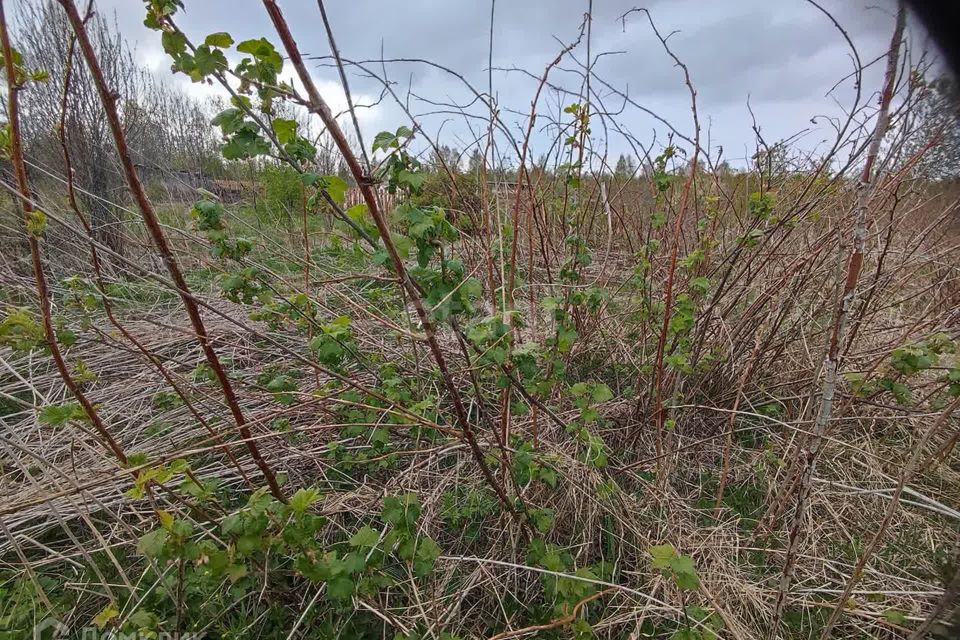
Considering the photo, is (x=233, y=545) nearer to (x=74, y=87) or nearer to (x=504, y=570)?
(x=504, y=570)

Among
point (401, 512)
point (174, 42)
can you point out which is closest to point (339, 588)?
point (401, 512)

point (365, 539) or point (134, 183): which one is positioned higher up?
point (134, 183)

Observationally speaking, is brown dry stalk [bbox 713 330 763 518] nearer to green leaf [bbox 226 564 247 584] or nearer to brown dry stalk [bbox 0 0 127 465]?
green leaf [bbox 226 564 247 584]

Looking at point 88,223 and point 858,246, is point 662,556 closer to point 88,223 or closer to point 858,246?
point 858,246

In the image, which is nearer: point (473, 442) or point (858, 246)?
point (858, 246)

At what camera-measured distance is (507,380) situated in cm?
133

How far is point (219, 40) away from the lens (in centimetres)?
92

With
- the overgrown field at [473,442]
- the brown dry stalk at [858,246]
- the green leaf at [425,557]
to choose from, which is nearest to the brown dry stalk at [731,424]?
the overgrown field at [473,442]

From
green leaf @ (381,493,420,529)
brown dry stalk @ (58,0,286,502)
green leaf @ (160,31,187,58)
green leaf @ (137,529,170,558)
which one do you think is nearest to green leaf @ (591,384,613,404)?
green leaf @ (381,493,420,529)

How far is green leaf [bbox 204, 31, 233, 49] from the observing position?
0.91m
